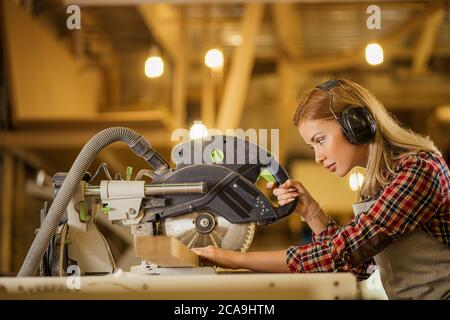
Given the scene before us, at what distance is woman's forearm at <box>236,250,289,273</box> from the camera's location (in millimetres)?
1670

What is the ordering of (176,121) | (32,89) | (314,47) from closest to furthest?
(32,89) → (176,121) → (314,47)

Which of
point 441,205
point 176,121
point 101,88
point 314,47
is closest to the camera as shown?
point 441,205

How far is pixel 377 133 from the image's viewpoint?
5.63 ft

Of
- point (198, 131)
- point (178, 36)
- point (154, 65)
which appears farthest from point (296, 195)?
point (178, 36)

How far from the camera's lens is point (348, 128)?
1670mm

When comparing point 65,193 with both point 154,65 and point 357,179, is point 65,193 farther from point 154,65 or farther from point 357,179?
point 154,65

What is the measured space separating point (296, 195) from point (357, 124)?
0.24 meters

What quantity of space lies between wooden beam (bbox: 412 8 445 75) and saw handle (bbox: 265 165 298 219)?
3.92 meters

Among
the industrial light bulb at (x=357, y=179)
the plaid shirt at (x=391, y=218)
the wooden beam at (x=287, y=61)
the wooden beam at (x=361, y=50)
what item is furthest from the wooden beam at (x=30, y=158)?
the plaid shirt at (x=391, y=218)

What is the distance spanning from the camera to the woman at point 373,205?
156cm

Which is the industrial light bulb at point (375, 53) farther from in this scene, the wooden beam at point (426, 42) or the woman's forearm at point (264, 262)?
the woman's forearm at point (264, 262)
